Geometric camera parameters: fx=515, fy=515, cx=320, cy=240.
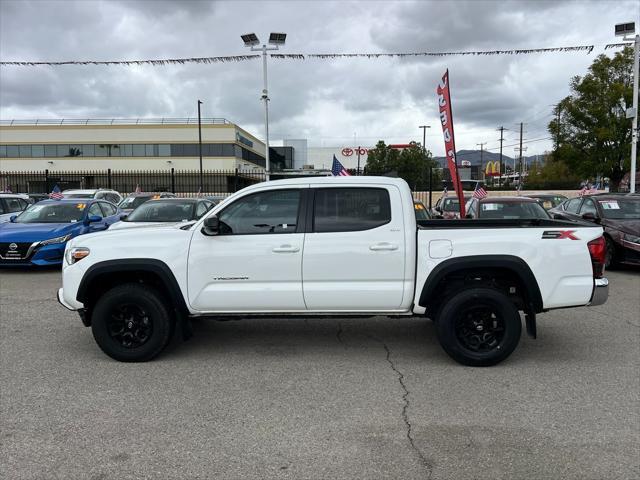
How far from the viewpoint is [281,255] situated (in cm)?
480

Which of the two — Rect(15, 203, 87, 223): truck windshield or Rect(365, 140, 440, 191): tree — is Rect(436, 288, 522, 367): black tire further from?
Rect(365, 140, 440, 191): tree

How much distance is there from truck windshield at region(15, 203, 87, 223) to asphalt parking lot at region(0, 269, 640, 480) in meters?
5.78

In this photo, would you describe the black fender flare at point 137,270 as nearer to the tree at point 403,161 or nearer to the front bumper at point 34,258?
the front bumper at point 34,258

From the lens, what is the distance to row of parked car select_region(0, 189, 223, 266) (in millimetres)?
9930

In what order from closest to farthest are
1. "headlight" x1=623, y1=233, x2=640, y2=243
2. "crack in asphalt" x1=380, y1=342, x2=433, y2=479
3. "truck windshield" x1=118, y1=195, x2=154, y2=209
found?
1. "crack in asphalt" x1=380, y1=342, x2=433, y2=479
2. "headlight" x1=623, y1=233, x2=640, y2=243
3. "truck windshield" x1=118, y1=195, x2=154, y2=209

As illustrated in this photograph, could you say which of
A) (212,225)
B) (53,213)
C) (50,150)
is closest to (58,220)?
(53,213)

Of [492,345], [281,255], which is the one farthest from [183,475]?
[492,345]

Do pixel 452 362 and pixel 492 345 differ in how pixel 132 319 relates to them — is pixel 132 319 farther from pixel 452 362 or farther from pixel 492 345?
pixel 492 345

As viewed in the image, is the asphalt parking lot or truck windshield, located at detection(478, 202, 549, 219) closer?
the asphalt parking lot

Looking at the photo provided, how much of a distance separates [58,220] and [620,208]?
12.2 m

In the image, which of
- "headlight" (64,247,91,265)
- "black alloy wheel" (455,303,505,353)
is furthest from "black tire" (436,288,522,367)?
"headlight" (64,247,91,265)

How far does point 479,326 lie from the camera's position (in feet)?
16.1

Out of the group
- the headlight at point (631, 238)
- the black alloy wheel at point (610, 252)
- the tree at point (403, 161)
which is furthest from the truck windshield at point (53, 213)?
the tree at point (403, 161)

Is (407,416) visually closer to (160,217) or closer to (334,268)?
(334,268)
